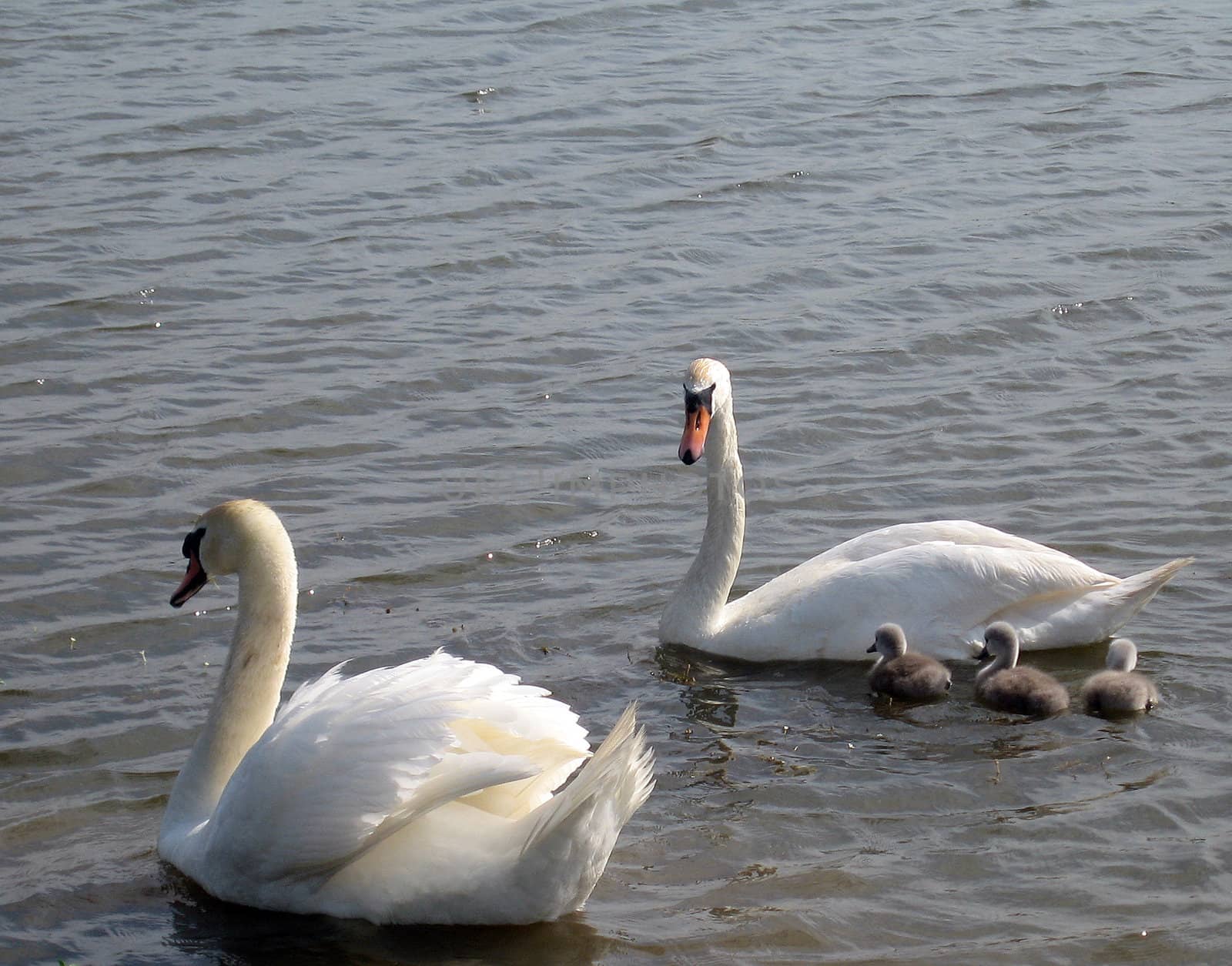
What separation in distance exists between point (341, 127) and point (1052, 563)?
8038 mm

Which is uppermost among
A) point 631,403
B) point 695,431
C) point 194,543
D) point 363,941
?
point 194,543

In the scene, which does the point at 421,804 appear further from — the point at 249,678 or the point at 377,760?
→ the point at 249,678

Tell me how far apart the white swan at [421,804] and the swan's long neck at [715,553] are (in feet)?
6.30

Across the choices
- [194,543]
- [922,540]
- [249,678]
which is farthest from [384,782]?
[922,540]

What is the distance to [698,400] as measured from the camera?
23.4 feet

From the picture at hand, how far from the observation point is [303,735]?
4.82 metres

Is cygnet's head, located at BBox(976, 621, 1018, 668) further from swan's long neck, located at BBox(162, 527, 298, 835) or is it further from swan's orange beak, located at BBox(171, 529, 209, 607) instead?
swan's orange beak, located at BBox(171, 529, 209, 607)

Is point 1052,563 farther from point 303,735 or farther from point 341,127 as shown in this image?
point 341,127

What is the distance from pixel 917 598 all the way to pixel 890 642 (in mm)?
299

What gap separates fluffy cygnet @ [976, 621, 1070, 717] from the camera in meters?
6.24

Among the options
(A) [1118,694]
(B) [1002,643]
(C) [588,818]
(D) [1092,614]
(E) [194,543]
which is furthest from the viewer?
(D) [1092,614]

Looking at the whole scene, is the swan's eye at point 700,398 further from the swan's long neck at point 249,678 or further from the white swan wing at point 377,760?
the white swan wing at point 377,760

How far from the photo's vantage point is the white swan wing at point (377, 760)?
15.5ft

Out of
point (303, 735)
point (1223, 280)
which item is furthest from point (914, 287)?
point (303, 735)
